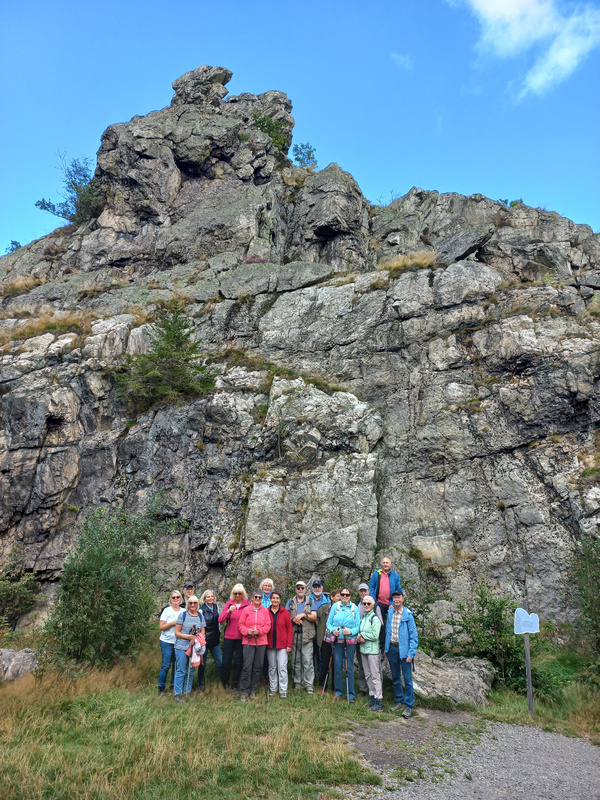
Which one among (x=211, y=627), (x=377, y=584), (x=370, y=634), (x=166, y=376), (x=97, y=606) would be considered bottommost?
(x=211, y=627)

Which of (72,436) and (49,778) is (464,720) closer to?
(49,778)

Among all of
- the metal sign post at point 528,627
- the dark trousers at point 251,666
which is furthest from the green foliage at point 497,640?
the dark trousers at point 251,666

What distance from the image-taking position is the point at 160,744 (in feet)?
20.8

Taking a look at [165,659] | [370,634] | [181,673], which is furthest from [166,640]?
[370,634]

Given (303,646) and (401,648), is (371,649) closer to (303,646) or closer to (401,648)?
(401,648)

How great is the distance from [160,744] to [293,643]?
13.9ft

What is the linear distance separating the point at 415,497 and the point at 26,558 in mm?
14326

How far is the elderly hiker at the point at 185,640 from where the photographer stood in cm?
906

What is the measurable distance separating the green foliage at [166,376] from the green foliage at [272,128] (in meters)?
23.9

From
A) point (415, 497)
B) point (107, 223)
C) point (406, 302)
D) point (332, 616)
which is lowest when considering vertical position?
point (332, 616)

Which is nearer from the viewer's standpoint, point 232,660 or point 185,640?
point 185,640

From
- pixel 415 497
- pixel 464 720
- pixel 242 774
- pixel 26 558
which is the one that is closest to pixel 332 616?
pixel 464 720

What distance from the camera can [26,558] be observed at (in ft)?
57.7

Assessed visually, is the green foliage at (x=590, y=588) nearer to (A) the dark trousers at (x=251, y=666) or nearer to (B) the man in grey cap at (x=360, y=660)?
(B) the man in grey cap at (x=360, y=660)
